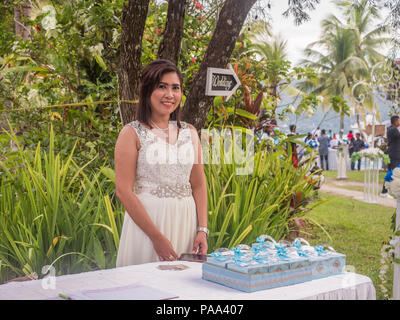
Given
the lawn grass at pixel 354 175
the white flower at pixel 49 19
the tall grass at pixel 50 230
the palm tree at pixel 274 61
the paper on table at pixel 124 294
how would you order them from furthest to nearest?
the lawn grass at pixel 354 175 → the palm tree at pixel 274 61 → the white flower at pixel 49 19 → the tall grass at pixel 50 230 → the paper on table at pixel 124 294

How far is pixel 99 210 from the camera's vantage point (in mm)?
2338

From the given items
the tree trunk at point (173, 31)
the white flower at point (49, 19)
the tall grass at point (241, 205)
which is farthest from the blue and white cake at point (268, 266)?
the white flower at point (49, 19)

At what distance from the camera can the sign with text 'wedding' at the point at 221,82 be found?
8.82 ft

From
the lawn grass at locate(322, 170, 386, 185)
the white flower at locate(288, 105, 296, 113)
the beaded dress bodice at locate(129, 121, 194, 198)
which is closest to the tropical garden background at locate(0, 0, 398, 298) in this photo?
the white flower at locate(288, 105, 296, 113)

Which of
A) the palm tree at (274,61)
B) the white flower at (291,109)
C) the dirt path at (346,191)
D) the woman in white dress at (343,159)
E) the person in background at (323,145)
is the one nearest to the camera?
the white flower at (291,109)

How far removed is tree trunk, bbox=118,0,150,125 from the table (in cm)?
162

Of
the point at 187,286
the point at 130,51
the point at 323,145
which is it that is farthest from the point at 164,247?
the point at 323,145

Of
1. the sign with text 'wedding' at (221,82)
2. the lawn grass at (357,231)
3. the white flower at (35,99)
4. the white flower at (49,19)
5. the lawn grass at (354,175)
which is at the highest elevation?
the white flower at (49,19)

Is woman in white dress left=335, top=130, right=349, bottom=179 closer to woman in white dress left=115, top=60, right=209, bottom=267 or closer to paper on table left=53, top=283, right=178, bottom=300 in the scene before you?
woman in white dress left=115, top=60, right=209, bottom=267

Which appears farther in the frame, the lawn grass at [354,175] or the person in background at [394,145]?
the lawn grass at [354,175]

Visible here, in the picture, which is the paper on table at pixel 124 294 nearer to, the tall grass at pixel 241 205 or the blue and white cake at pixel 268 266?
the blue and white cake at pixel 268 266

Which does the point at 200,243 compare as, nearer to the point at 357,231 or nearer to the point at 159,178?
the point at 159,178

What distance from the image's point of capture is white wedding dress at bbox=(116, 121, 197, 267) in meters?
1.83

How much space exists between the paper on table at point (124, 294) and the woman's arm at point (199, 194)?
0.78 metres
